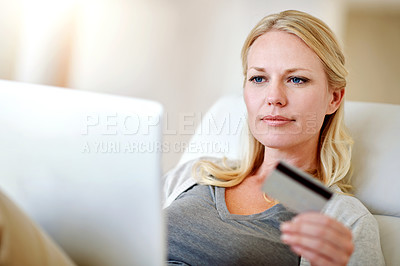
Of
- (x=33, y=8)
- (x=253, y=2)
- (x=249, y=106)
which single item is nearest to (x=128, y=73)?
(x=33, y=8)

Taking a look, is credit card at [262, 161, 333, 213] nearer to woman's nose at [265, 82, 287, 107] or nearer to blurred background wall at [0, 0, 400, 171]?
woman's nose at [265, 82, 287, 107]

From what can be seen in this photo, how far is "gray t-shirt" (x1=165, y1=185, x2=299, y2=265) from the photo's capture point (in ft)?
3.53

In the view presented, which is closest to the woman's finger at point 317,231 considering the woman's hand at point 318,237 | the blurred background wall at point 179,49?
the woman's hand at point 318,237

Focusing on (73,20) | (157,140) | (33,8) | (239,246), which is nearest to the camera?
(157,140)

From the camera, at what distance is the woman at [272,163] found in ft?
3.59

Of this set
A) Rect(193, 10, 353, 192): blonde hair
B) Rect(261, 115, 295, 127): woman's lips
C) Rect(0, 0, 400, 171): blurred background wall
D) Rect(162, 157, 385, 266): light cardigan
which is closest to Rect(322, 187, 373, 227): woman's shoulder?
Rect(162, 157, 385, 266): light cardigan

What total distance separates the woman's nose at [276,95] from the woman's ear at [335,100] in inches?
7.1

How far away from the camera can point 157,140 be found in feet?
1.90

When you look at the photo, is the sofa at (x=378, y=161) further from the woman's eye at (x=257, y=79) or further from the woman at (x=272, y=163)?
the woman's eye at (x=257, y=79)

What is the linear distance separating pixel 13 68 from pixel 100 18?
0.63 metres

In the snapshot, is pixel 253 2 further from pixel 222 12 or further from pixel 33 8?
pixel 33 8

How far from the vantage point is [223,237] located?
1.11 metres

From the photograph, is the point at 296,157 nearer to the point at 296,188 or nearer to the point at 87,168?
the point at 296,188

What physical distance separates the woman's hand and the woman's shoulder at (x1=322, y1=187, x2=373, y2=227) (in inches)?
14.5
